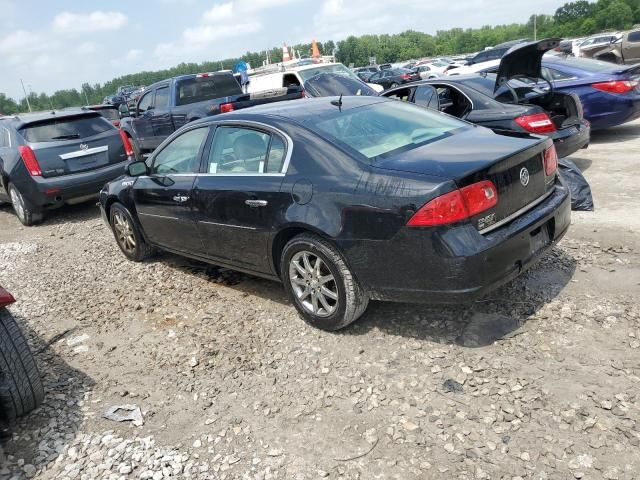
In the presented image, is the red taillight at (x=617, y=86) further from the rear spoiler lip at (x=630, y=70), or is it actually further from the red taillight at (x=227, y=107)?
the red taillight at (x=227, y=107)

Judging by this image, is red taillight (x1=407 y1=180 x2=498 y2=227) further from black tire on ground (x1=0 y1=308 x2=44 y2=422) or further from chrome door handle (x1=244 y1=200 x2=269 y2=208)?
black tire on ground (x1=0 y1=308 x2=44 y2=422)

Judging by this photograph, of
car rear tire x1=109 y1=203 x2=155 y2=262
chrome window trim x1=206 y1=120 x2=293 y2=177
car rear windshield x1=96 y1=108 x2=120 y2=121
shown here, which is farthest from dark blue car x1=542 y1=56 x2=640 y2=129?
car rear windshield x1=96 y1=108 x2=120 y2=121

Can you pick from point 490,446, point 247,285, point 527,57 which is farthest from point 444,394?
point 527,57

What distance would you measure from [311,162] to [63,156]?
5.88 metres

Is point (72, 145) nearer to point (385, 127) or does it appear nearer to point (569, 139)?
point (385, 127)

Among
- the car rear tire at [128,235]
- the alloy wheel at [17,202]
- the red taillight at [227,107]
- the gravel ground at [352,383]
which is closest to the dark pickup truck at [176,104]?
the red taillight at [227,107]

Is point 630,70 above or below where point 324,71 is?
below

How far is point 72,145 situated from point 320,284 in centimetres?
607

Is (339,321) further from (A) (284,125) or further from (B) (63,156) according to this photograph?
(B) (63,156)

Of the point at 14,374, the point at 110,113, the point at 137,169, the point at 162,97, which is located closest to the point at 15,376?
the point at 14,374

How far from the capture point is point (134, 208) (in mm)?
5676

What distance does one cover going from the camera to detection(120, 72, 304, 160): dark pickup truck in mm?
10672

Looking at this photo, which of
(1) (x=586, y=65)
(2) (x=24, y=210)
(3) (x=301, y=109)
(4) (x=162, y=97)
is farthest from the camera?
(4) (x=162, y=97)

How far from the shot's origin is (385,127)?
160 inches
